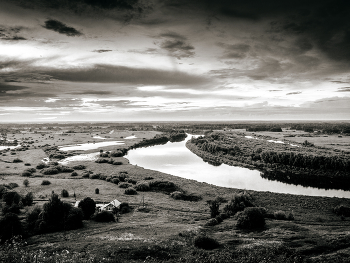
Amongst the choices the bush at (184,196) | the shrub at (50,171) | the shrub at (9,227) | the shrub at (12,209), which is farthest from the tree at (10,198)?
the bush at (184,196)

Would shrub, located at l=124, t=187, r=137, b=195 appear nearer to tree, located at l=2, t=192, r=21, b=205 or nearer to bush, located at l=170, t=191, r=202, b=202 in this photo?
bush, located at l=170, t=191, r=202, b=202

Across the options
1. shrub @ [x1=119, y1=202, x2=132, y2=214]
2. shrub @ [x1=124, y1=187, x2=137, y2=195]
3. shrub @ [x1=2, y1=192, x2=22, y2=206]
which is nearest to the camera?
shrub @ [x1=119, y1=202, x2=132, y2=214]

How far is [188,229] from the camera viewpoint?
3064 cm

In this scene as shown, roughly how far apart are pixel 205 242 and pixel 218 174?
45358 mm

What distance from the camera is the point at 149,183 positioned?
55.5 meters

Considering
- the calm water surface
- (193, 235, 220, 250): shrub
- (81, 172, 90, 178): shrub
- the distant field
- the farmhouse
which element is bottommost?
the calm water surface

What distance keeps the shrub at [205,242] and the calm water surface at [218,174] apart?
33.1 metres

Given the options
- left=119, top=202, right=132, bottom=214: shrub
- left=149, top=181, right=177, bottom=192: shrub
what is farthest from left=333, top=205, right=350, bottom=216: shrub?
left=119, top=202, right=132, bottom=214: shrub

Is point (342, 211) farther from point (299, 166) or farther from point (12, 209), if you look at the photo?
point (12, 209)

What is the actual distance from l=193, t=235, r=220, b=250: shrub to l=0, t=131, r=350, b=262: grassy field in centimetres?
76

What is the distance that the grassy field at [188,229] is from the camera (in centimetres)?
2559

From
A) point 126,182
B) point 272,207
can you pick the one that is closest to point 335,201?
point 272,207

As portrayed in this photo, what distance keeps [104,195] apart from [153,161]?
1738 inches

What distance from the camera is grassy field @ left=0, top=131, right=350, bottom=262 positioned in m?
25.6
